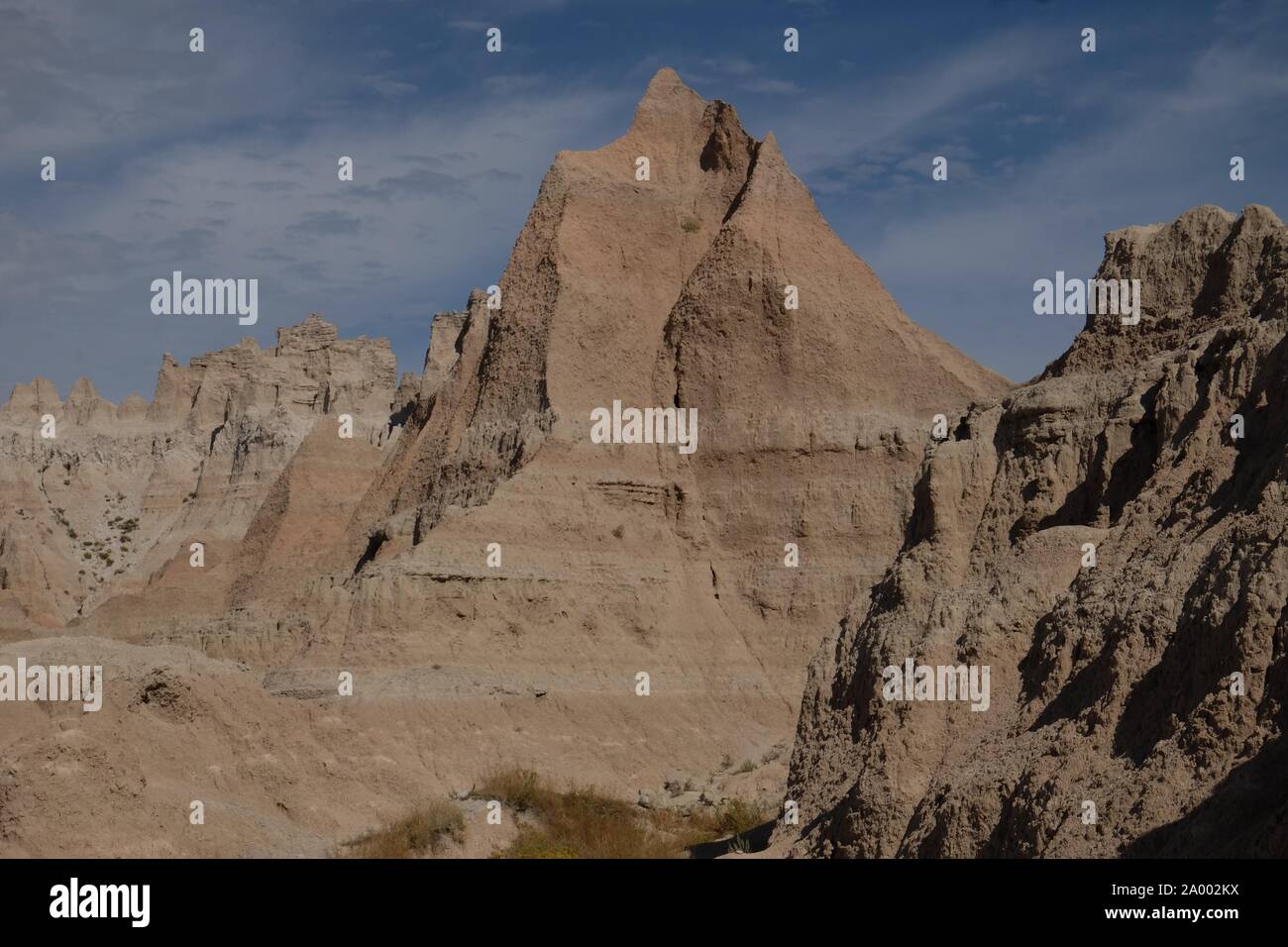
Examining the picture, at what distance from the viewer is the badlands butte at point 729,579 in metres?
15.9

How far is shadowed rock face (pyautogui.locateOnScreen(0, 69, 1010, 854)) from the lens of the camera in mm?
37656

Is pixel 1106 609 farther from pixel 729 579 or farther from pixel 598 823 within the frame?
pixel 729 579

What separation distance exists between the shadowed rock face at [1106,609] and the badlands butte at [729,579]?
0.16ft

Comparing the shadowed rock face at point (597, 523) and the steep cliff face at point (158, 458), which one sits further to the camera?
the steep cliff face at point (158, 458)

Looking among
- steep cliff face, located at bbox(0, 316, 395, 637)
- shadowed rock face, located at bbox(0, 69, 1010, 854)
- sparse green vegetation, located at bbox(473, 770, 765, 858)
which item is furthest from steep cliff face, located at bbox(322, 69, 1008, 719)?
steep cliff face, located at bbox(0, 316, 395, 637)

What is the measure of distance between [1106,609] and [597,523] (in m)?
29.5

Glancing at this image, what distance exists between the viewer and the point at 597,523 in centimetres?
4581

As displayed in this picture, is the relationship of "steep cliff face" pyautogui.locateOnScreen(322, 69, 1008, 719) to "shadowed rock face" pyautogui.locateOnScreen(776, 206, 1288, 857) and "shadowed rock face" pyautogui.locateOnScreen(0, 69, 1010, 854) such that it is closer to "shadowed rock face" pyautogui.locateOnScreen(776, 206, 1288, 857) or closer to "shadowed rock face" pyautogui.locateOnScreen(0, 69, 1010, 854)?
"shadowed rock face" pyautogui.locateOnScreen(0, 69, 1010, 854)

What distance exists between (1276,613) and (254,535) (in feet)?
175

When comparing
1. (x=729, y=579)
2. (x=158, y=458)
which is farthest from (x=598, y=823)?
(x=158, y=458)

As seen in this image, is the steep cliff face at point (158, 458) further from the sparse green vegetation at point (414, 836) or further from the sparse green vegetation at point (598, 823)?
the sparse green vegetation at point (414, 836)

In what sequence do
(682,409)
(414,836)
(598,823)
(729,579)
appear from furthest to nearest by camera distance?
(682,409) → (729,579) → (598,823) → (414,836)

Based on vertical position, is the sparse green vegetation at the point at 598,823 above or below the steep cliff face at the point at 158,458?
below

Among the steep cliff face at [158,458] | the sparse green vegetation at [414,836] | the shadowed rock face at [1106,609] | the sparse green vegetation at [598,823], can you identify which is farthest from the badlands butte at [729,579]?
the steep cliff face at [158,458]
